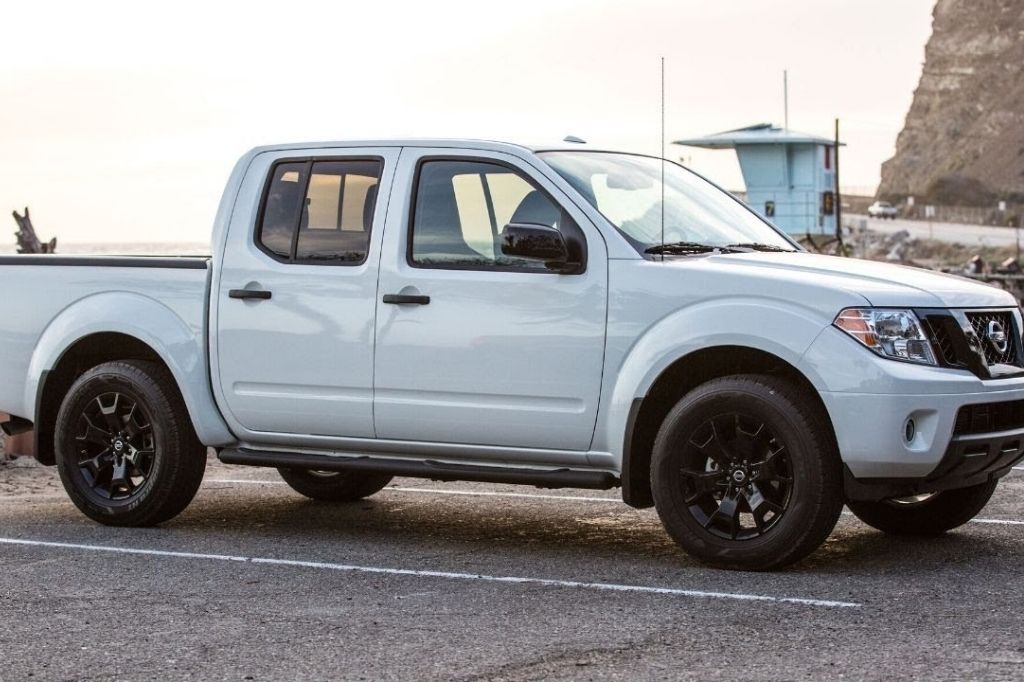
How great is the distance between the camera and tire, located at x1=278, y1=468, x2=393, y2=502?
1006 centimetres

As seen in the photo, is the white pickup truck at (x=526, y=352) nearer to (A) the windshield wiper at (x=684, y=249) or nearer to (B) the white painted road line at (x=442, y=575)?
(A) the windshield wiper at (x=684, y=249)

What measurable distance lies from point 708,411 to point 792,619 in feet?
3.95

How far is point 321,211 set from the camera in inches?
332

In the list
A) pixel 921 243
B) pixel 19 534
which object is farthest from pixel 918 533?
pixel 921 243

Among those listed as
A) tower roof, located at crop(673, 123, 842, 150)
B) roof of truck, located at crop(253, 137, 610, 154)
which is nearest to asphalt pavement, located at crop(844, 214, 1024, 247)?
tower roof, located at crop(673, 123, 842, 150)

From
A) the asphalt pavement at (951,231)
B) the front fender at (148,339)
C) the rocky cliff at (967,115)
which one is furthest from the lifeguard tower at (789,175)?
the rocky cliff at (967,115)

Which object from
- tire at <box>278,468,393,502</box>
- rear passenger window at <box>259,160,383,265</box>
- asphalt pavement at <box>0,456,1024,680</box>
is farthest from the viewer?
tire at <box>278,468,393,502</box>

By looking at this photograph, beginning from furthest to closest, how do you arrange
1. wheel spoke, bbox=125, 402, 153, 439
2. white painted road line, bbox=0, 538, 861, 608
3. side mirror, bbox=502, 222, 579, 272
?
wheel spoke, bbox=125, 402, 153, 439
side mirror, bbox=502, 222, 579, 272
white painted road line, bbox=0, 538, 861, 608

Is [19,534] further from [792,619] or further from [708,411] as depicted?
[792,619]

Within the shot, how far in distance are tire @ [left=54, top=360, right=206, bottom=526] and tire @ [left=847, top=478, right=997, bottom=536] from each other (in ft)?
11.4

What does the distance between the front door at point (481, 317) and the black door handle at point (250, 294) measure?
0.69 m

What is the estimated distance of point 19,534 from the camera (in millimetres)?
8844

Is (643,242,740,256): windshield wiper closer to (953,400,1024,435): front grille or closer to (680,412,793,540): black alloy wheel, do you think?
(680,412,793,540): black alloy wheel

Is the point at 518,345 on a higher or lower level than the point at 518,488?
higher
